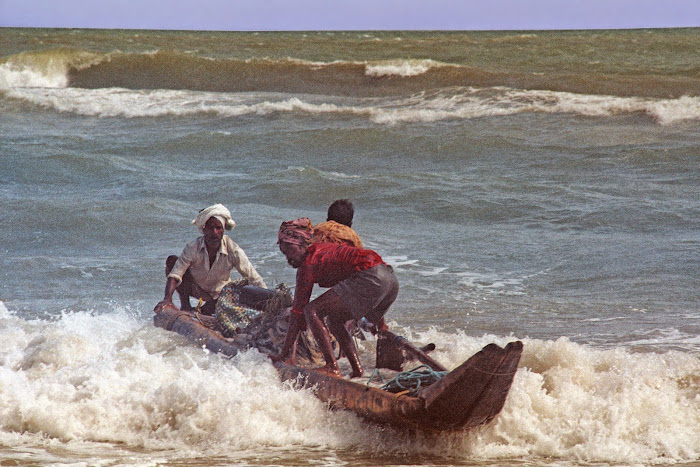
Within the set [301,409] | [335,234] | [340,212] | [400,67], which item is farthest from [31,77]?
[301,409]

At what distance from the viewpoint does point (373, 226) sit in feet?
40.8

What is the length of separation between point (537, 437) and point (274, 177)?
34.5 ft

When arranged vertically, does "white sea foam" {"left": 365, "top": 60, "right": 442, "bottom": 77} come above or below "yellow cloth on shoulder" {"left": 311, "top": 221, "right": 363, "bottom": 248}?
above

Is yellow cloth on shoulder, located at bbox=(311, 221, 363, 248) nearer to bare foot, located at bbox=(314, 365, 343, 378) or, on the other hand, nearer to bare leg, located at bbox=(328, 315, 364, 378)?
bare leg, located at bbox=(328, 315, 364, 378)

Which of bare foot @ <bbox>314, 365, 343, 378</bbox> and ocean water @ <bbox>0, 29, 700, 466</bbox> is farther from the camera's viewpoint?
bare foot @ <bbox>314, 365, 343, 378</bbox>

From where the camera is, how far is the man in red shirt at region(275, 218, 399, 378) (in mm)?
5641

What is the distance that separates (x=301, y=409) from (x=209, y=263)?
194 centimetres

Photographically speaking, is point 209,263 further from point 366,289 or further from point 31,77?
point 31,77

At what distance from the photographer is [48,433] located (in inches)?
220

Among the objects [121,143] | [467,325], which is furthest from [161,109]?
[467,325]

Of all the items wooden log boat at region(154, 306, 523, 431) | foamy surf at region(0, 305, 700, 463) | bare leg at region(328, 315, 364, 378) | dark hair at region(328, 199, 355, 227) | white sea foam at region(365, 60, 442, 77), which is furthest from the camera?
white sea foam at region(365, 60, 442, 77)

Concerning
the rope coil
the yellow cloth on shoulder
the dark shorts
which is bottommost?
the rope coil

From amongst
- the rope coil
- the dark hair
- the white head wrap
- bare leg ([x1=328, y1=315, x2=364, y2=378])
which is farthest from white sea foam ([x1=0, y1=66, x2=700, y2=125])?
the rope coil

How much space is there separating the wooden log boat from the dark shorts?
0.46 meters
